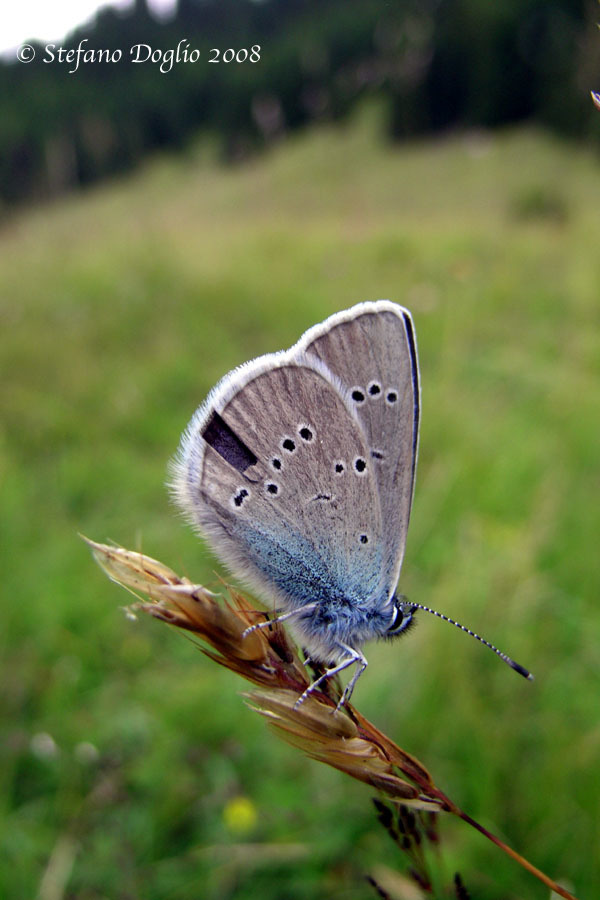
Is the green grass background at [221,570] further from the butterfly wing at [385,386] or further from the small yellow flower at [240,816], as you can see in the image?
the butterfly wing at [385,386]

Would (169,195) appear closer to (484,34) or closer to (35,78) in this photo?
(484,34)

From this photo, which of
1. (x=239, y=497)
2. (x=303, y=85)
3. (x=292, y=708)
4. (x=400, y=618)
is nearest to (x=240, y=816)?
(x=400, y=618)

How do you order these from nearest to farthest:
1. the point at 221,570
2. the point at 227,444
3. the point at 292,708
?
1. the point at 292,708
2. the point at 227,444
3. the point at 221,570

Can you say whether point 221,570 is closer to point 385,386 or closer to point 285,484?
point 285,484

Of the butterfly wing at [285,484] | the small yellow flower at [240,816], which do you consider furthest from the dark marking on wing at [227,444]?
the small yellow flower at [240,816]

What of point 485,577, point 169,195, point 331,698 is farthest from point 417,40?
point 331,698

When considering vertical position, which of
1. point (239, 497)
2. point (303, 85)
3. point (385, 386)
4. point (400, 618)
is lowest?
point (400, 618)
